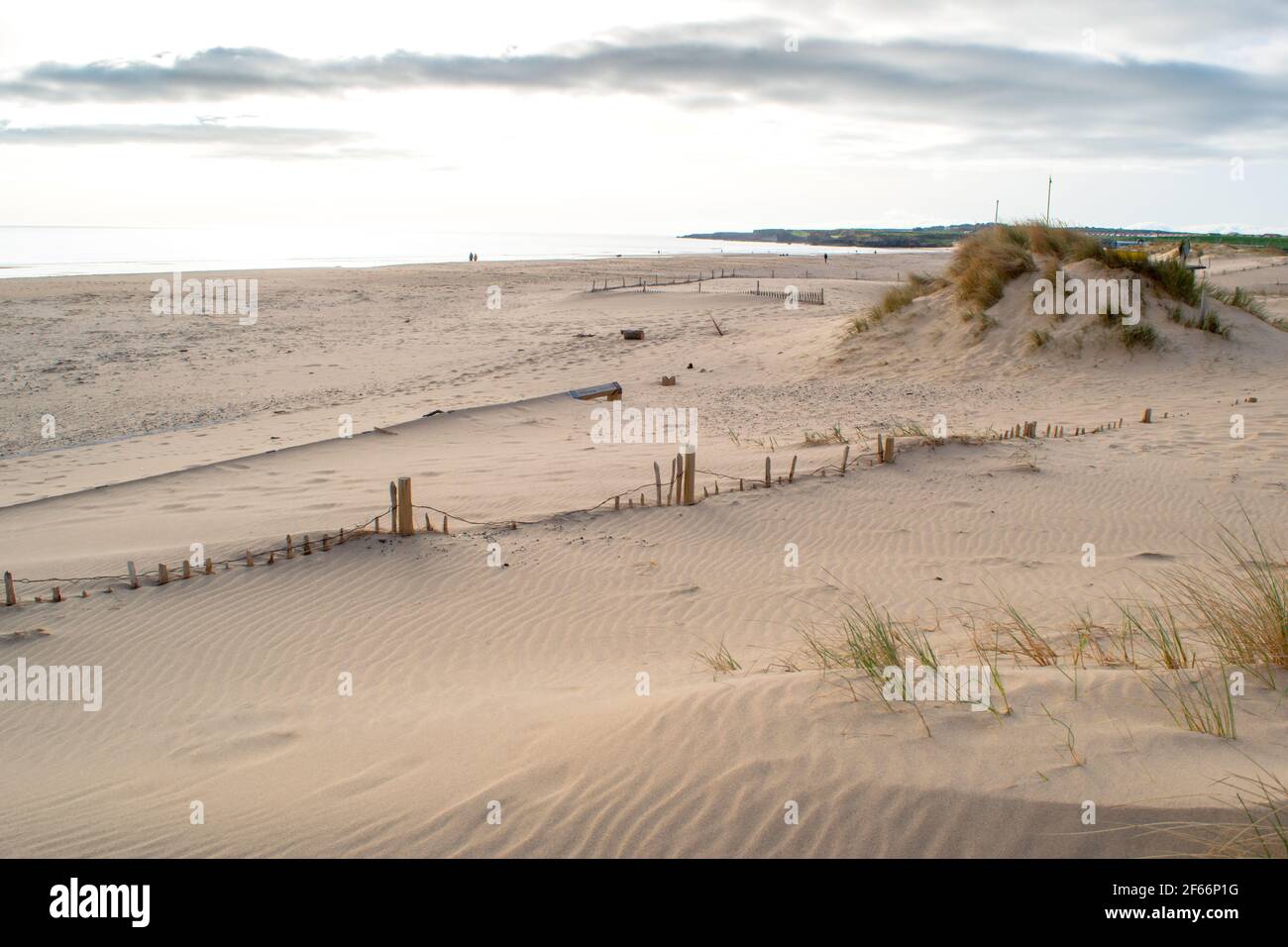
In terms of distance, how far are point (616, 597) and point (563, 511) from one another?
269 centimetres

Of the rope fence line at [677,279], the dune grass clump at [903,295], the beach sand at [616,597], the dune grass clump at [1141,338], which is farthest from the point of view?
the rope fence line at [677,279]

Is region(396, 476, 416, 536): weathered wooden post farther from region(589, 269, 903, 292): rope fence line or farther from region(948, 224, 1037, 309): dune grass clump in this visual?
A: region(589, 269, 903, 292): rope fence line

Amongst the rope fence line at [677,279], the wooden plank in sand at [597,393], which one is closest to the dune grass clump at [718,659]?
the wooden plank in sand at [597,393]

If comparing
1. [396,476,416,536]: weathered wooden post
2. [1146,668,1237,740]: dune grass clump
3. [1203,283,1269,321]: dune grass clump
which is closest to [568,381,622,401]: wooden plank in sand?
[396,476,416,536]: weathered wooden post

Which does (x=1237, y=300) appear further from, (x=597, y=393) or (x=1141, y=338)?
(x=597, y=393)

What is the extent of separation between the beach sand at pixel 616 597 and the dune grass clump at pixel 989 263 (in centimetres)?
79

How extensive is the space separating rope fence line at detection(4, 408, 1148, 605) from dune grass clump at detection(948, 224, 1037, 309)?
22.6 feet

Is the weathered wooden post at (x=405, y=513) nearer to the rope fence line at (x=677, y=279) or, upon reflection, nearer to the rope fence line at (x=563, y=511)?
the rope fence line at (x=563, y=511)

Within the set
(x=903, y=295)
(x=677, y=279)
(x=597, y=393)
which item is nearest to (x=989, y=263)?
(x=903, y=295)

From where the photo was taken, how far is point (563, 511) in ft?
36.1

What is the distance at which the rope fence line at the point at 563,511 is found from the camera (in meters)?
8.55

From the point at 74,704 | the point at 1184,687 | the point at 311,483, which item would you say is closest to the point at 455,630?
the point at 74,704
